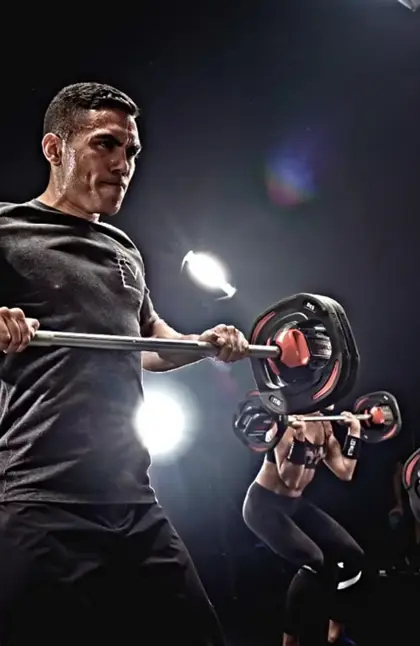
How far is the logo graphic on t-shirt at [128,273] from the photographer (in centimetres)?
152

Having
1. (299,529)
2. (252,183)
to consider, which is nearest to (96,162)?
(299,529)

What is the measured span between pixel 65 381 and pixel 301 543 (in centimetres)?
252

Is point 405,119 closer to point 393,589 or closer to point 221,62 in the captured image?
point 221,62

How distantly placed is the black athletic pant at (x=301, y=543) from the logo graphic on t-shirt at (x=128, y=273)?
2.36m

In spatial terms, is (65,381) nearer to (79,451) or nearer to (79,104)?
(79,451)

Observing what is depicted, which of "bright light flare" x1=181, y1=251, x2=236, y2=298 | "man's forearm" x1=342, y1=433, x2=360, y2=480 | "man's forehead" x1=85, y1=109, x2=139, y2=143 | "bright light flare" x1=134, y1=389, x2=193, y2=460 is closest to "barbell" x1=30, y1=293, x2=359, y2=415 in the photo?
"man's forehead" x1=85, y1=109, x2=139, y2=143

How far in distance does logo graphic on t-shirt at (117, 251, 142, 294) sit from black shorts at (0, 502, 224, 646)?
51 cm

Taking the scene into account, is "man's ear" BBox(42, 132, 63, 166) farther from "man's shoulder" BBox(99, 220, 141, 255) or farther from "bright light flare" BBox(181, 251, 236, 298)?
"bright light flare" BBox(181, 251, 236, 298)

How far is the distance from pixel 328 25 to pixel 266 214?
1.61 metres

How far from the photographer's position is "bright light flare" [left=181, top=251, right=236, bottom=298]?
481 cm

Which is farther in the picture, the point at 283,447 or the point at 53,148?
the point at 283,447

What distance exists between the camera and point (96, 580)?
1.25m

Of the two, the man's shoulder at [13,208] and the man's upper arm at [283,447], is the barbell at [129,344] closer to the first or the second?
the man's shoulder at [13,208]

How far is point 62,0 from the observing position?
10.7ft
